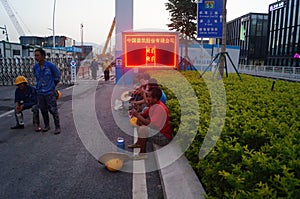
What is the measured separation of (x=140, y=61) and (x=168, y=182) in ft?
33.8

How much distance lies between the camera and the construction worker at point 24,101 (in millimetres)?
6160

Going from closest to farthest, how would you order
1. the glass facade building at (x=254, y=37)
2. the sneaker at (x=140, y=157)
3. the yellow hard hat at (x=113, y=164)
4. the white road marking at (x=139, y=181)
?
1. the white road marking at (x=139, y=181)
2. the yellow hard hat at (x=113, y=164)
3. the sneaker at (x=140, y=157)
4. the glass facade building at (x=254, y=37)

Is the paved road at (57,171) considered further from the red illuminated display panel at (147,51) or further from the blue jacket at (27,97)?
the red illuminated display panel at (147,51)

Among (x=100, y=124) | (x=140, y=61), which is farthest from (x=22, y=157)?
(x=140, y=61)

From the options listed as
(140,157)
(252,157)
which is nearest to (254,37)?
(140,157)

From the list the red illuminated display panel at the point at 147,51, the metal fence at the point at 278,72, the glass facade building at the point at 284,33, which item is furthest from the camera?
the glass facade building at the point at 284,33

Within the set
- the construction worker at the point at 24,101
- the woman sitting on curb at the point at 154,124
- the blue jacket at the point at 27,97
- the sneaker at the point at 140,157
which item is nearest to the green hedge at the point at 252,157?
the woman sitting on curb at the point at 154,124

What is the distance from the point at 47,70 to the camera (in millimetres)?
5844

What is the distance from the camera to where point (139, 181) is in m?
3.64

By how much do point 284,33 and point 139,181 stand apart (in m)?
43.3

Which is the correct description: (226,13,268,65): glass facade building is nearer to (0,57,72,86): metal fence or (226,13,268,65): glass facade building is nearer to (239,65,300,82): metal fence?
(239,65,300,82): metal fence

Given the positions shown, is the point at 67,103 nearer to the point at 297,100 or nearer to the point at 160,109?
the point at 160,109

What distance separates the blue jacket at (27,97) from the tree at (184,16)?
23462mm

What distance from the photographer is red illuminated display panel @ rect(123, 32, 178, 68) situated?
517 inches
